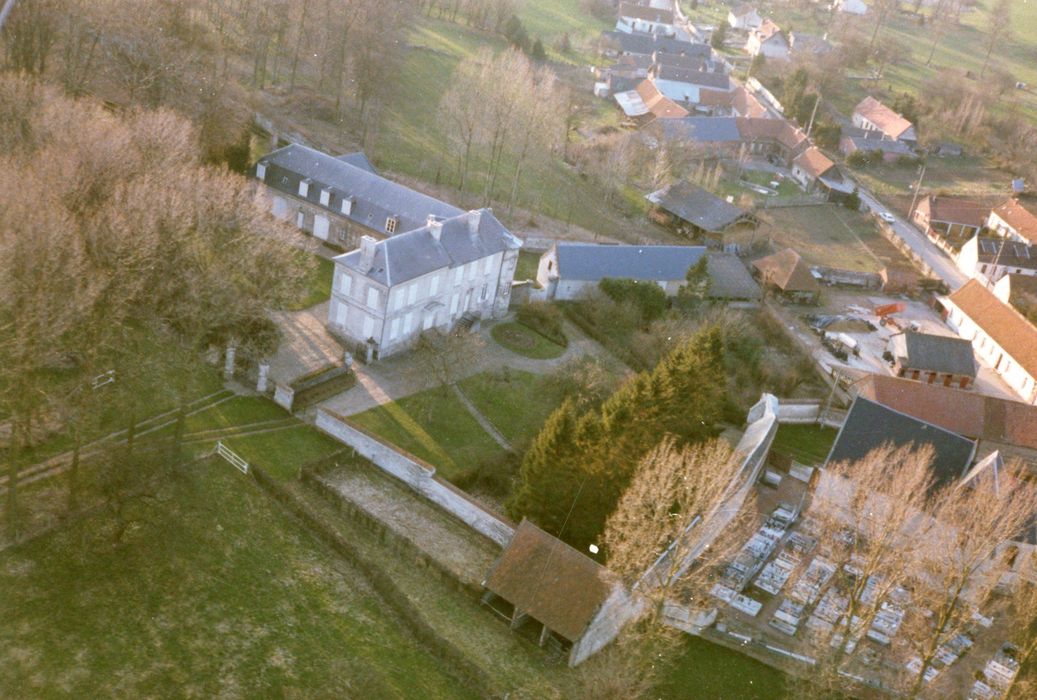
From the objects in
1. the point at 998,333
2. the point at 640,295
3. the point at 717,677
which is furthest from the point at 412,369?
the point at 998,333

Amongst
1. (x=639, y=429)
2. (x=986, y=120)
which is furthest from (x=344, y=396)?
(x=986, y=120)

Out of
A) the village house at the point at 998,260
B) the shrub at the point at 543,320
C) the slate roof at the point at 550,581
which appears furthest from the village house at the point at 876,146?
the slate roof at the point at 550,581

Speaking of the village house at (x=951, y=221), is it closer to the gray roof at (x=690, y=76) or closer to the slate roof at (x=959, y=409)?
the gray roof at (x=690, y=76)

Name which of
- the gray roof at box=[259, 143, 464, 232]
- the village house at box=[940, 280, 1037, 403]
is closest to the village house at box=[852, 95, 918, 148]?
the village house at box=[940, 280, 1037, 403]

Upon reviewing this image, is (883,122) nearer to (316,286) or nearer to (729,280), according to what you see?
(729,280)

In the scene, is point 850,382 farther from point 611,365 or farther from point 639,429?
point 639,429

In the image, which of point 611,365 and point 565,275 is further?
point 565,275
